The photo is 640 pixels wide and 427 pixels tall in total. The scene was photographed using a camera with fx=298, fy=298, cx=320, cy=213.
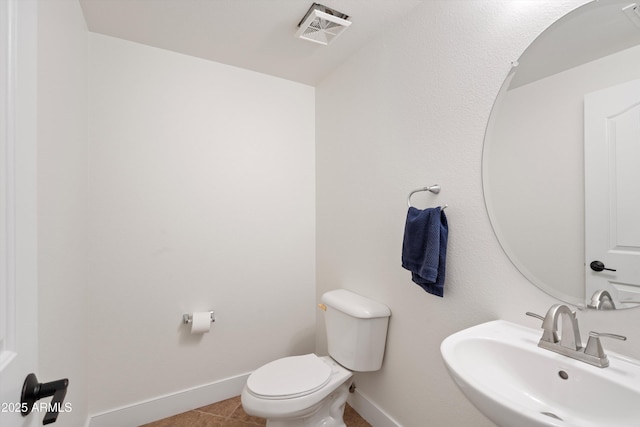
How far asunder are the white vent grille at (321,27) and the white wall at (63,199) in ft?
3.44

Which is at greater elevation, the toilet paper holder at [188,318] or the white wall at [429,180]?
the white wall at [429,180]

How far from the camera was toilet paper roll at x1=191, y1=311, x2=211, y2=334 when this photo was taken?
1.88 metres

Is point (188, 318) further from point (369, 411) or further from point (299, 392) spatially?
point (369, 411)

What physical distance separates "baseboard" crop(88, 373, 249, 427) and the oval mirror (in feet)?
6.45

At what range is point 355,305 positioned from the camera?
5.56ft

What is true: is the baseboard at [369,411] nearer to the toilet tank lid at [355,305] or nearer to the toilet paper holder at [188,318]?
the toilet tank lid at [355,305]

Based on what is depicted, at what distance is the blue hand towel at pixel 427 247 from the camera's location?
4.16 ft

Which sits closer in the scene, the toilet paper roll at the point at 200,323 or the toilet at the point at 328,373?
the toilet at the point at 328,373

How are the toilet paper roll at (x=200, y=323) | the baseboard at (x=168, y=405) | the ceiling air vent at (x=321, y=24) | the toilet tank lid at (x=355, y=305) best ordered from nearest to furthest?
the ceiling air vent at (x=321, y=24) < the toilet tank lid at (x=355, y=305) < the baseboard at (x=168, y=405) < the toilet paper roll at (x=200, y=323)

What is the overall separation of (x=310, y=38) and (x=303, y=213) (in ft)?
3.94

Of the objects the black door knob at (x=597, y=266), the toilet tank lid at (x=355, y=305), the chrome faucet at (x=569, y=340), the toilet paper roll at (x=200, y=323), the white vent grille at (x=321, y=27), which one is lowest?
the toilet paper roll at (x=200, y=323)

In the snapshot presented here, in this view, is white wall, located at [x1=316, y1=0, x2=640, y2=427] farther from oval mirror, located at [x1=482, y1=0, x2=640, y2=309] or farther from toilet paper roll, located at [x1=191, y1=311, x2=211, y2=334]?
toilet paper roll, located at [x1=191, y1=311, x2=211, y2=334]

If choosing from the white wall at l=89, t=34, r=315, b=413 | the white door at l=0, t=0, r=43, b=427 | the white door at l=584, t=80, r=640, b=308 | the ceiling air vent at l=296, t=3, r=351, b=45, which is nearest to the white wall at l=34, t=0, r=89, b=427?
the white wall at l=89, t=34, r=315, b=413

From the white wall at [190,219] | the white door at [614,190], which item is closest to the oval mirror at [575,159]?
the white door at [614,190]
